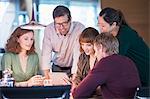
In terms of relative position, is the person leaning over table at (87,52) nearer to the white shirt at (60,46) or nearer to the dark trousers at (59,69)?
the white shirt at (60,46)

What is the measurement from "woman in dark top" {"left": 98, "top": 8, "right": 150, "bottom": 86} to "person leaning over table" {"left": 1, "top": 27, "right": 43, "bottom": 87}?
0.80 metres

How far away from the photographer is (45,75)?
292cm

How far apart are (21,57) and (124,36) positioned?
40.0 inches

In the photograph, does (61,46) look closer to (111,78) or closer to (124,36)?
(124,36)

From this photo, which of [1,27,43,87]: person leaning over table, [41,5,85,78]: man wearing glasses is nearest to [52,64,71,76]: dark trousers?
[41,5,85,78]: man wearing glasses

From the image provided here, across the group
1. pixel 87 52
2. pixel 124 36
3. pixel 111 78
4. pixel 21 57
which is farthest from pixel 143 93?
pixel 21 57

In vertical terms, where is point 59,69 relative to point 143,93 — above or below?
below

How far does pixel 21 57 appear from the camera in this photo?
2963mm

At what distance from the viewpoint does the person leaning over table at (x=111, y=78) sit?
6.20ft

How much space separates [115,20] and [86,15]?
239cm

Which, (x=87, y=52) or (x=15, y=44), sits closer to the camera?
(x=87, y=52)

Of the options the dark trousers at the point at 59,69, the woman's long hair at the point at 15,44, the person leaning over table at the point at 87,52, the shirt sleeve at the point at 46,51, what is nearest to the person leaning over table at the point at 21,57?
the woman's long hair at the point at 15,44

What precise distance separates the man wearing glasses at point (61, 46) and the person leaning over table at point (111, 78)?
0.99 metres

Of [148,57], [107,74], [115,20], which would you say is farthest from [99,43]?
[148,57]
